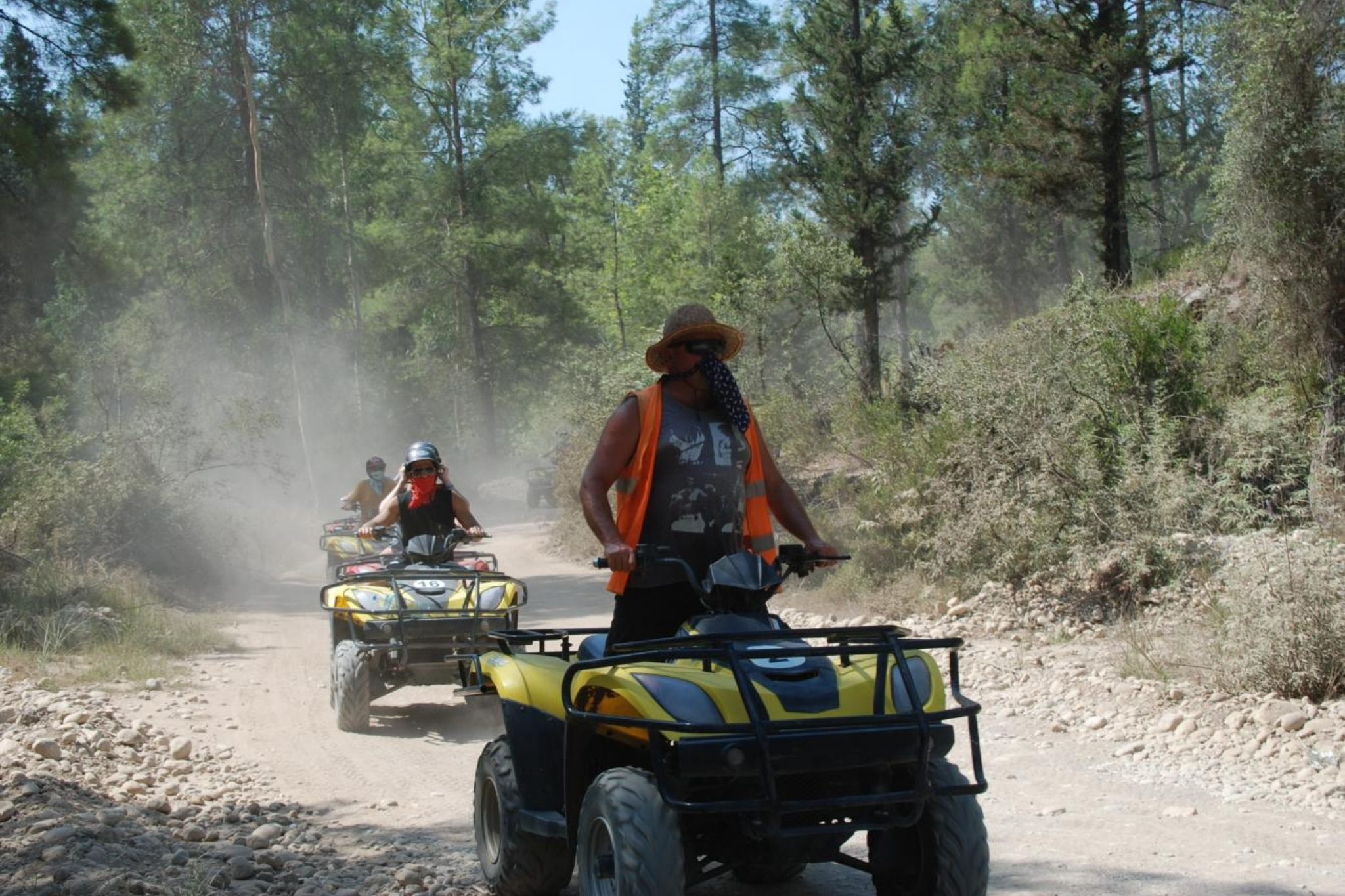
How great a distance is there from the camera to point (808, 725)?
396cm

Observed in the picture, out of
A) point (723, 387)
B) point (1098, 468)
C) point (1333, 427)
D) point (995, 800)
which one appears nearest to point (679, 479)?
point (723, 387)

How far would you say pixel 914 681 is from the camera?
4195 millimetres

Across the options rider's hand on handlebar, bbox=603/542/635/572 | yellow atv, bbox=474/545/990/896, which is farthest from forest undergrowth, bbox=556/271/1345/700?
rider's hand on handlebar, bbox=603/542/635/572

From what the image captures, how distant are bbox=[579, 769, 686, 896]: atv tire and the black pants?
837 mm

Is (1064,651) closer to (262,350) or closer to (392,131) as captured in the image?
(262,350)

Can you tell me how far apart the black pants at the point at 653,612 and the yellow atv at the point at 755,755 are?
5.7 inches

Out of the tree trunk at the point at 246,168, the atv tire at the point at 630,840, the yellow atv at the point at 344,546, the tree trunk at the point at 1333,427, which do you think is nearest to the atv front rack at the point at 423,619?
the atv tire at the point at 630,840

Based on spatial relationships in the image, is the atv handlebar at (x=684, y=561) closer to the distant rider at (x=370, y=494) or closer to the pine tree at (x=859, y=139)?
the distant rider at (x=370, y=494)

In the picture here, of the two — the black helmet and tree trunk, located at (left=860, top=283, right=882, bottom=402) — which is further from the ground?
tree trunk, located at (left=860, top=283, right=882, bottom=402)

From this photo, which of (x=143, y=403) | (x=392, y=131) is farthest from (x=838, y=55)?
(x=392, y=131)

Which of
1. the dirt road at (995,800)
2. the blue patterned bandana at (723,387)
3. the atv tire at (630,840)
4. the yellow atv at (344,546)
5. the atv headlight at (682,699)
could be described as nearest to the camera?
the atv tire at (630,840)

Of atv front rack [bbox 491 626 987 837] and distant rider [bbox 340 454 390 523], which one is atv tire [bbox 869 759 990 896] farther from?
distant rider [bbox 340 454 390 523]

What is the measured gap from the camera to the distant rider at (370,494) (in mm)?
15891

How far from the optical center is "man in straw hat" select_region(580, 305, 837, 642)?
4.99 metres
